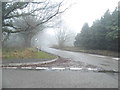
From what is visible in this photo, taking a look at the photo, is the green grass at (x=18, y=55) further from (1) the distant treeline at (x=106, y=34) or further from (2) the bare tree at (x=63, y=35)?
(2) the bare tree at (x=63, y=35)

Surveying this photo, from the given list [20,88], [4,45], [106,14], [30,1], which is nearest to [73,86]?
[20,88]

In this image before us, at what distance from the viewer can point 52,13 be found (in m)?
15.5

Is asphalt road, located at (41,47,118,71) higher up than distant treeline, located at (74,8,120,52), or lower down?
lower down

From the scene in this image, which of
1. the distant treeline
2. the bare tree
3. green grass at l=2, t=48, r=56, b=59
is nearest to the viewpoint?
green grass at l=2, t=48, r=56, b=59

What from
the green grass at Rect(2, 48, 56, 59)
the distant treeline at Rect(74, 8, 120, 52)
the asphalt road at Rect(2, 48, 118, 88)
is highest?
the distant treeline at Rect(74, 8, 120, 52)

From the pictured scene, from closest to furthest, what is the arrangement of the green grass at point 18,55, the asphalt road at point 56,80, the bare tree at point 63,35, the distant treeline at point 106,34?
1. the asphalt road at point 56,80
2. the green grass at point 18,55
3. the distant treeline at point 106,34
4. the bare tree at point 63,35

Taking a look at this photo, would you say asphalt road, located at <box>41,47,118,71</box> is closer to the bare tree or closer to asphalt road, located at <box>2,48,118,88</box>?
asphalt road, located at <box>2,48,118,88</box>

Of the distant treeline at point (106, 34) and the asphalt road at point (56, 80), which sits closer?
the asphalt road at point (56, 80)

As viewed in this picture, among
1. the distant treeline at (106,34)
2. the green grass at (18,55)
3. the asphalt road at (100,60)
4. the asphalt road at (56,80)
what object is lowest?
the asphalt road at (100,60)

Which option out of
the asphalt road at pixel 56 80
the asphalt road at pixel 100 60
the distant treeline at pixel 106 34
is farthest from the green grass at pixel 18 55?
the distant treeline at pixel 106 34

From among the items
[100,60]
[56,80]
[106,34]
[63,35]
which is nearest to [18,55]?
[100,60]

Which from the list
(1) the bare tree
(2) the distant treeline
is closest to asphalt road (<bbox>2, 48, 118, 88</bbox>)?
(2) the distant treeline

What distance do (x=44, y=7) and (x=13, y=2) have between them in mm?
3087

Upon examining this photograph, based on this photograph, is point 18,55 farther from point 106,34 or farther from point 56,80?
point 106,34
